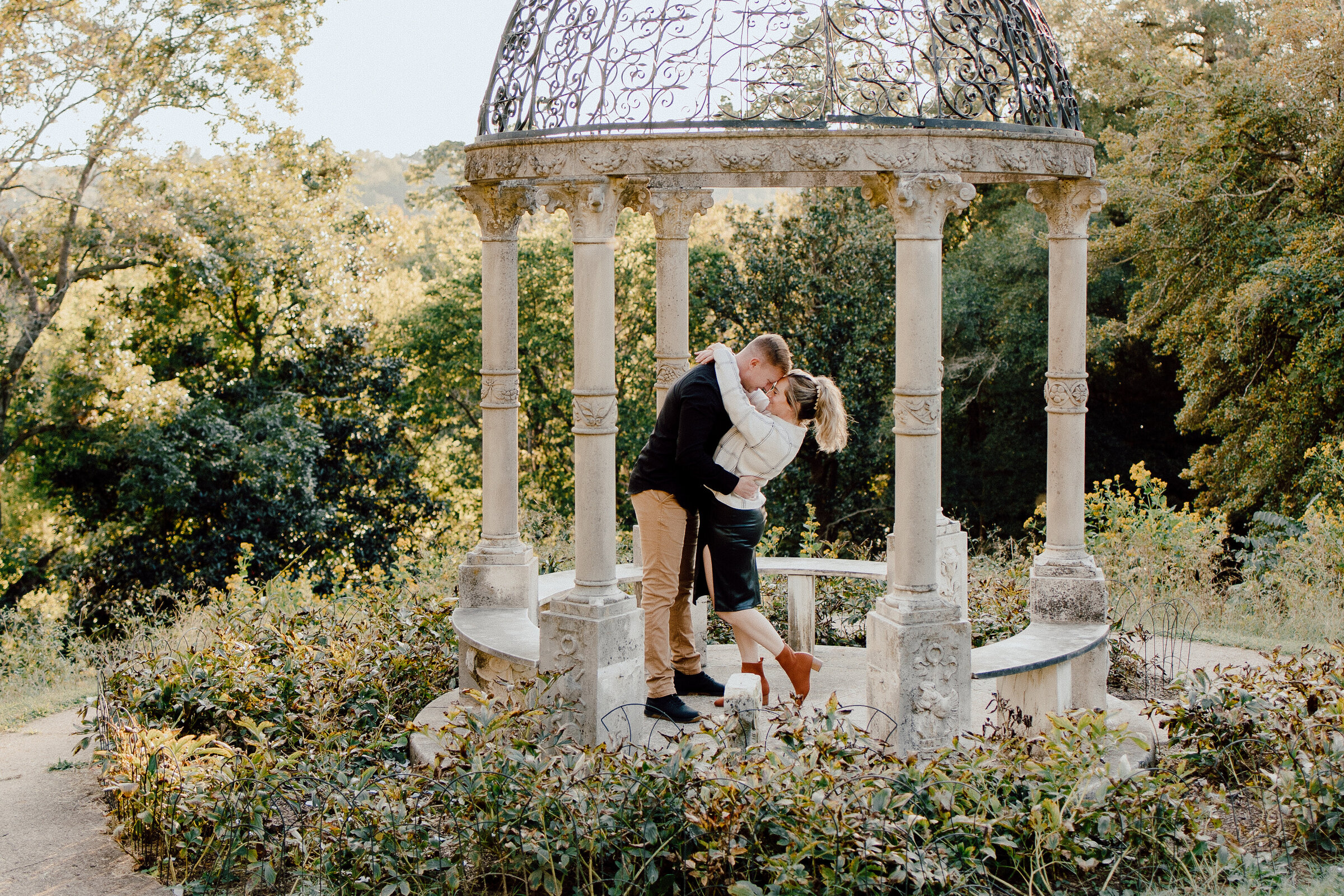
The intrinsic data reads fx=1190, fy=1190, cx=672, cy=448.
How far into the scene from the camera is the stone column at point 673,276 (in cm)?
811

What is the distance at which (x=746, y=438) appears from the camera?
631 cm

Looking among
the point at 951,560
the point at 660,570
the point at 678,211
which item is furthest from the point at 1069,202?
the point at 660,570

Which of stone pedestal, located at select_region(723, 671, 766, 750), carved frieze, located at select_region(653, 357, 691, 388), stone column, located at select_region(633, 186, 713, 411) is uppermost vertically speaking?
stone column, located at select_region(633, 186, 713, 411)

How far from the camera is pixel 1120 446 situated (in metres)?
21.7

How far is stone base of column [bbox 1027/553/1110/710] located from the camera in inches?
287

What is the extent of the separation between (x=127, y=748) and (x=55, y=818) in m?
0.67

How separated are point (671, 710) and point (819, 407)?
1893 mm

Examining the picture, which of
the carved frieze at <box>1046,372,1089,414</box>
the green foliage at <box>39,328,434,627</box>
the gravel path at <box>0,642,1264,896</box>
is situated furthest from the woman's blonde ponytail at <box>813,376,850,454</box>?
the green foliage at <box>39,328,434,627</box>

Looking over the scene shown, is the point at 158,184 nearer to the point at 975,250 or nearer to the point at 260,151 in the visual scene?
the point at 260,151

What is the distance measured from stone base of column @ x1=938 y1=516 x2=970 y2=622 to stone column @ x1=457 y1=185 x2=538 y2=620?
2701 millimetres

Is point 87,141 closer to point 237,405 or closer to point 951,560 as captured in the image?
point 237,405

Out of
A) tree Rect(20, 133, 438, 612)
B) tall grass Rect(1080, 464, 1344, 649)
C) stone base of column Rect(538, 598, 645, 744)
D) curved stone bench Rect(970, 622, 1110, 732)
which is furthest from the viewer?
tree Rect(20, 133, 438, 612)

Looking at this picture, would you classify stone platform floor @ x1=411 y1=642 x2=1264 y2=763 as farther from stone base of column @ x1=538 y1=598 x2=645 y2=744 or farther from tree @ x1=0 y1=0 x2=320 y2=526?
tree @ x1=0 y1=0 x2=320 y2=526

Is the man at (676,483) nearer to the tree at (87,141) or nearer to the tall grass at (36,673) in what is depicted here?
the tall grass at (36,673)
